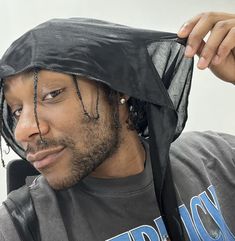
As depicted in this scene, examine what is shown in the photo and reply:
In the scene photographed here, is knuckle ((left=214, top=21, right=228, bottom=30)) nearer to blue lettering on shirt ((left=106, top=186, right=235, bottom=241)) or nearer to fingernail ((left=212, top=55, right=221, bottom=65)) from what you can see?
fingernail ((left=212, top=55, right=221, bottom=65))

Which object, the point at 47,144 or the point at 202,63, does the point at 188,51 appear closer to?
the point at 202,63

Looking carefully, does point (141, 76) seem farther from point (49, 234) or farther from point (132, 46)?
point (49, 234)

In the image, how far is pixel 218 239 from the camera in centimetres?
92

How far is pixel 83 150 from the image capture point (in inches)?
32.0

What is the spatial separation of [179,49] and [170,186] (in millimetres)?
322

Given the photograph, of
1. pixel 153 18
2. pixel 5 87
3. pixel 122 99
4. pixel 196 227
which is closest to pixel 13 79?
pixel 5 87

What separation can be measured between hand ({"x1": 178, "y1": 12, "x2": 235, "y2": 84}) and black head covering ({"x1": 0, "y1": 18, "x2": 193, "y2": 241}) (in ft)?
0.12

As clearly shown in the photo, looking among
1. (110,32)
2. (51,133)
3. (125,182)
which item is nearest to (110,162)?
(125,182)

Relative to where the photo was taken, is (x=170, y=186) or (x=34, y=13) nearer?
(x=170, y=186)

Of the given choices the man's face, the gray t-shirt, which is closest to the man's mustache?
the man's face

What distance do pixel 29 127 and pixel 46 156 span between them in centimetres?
7

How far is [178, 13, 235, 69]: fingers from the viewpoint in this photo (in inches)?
Answer: 32.7

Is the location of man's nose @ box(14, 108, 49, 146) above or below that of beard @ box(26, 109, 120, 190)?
above

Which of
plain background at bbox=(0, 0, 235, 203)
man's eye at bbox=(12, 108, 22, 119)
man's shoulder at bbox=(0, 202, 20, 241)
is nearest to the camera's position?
man's shoulder at bbox=(0, 202, 20, 241)
